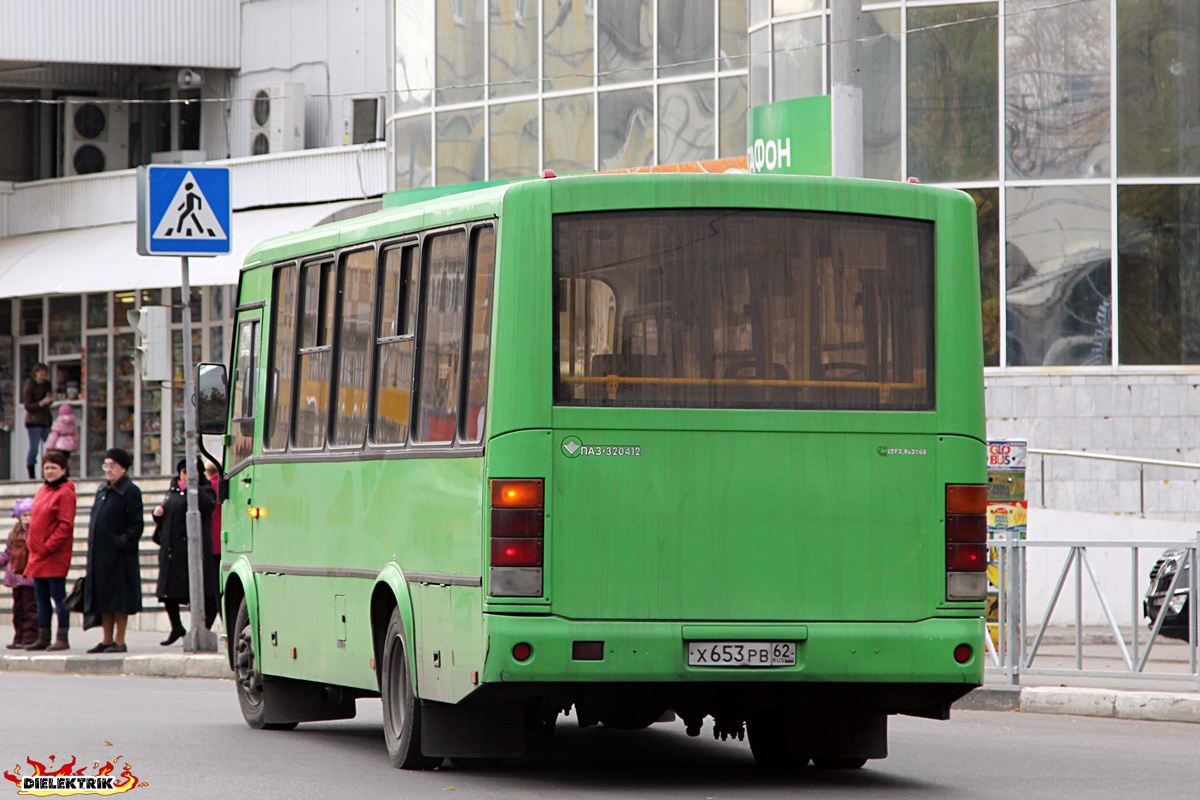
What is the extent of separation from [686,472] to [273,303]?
12.4ft

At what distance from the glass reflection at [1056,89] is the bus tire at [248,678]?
12580 millimetres

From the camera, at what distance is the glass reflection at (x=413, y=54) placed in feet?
109

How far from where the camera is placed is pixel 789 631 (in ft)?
31.2

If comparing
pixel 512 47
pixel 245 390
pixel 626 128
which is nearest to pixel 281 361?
pixel 245 390

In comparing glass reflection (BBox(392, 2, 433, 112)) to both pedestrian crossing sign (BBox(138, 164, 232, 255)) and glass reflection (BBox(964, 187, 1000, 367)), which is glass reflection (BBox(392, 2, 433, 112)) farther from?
pedestrian crossing sign (BBox(138, 164, 232, 255))

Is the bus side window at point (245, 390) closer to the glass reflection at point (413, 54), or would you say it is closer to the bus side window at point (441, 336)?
the bus side window at point (441, 336)

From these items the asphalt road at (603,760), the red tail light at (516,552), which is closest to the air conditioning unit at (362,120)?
the asphalt road at (603,760)

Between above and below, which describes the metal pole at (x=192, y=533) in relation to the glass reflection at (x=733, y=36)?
below

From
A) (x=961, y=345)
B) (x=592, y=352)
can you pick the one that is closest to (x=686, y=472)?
(x=592, y=352)

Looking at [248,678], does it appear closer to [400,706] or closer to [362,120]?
[400,706]

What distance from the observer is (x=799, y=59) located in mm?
24531

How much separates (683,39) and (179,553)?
12.1m

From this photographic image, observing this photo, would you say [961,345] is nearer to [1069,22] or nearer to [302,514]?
[302,514]

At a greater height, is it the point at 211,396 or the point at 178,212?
the point at 178,212
